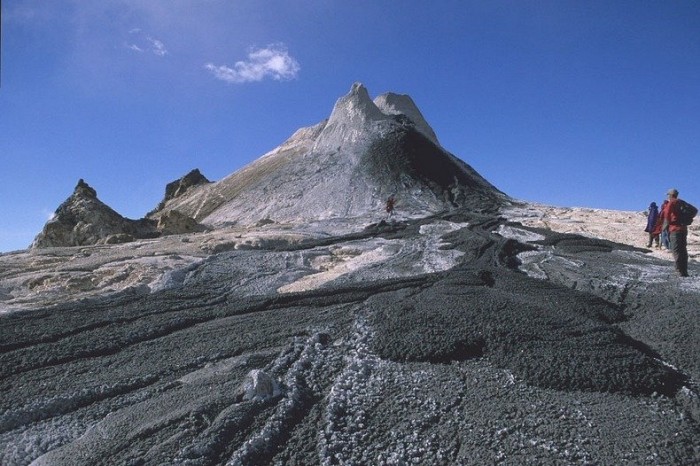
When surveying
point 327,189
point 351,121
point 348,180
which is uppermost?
point 351,121

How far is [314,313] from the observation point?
7.76 m

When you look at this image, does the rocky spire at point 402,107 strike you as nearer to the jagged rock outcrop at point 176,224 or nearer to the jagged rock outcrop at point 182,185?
the jagged rock outcrop at point 182,185

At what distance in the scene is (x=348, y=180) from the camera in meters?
32.1

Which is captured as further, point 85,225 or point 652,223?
point 85,225

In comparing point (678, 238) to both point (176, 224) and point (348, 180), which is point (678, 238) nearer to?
point (176, 224)

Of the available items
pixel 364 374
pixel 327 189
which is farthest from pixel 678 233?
pixel 327 189

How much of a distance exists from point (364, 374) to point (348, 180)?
27.2 m

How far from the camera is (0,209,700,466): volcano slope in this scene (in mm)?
4223

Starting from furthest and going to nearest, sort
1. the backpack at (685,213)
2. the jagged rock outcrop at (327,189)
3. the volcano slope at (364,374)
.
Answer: the jagged rock outcrop at (327,189), the backpack at (685,213), the volcano slope at (364,374)

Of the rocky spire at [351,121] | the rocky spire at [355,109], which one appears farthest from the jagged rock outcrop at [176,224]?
the rocky spire at [355,109]

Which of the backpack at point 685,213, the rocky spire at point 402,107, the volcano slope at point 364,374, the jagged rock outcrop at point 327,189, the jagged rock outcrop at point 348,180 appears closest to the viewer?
the volcano slope at point 364,374

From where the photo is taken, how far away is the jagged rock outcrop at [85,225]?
1087 inches

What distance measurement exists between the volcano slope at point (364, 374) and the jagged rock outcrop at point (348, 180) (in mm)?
17029

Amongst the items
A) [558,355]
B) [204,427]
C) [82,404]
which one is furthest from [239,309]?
[558,355]
